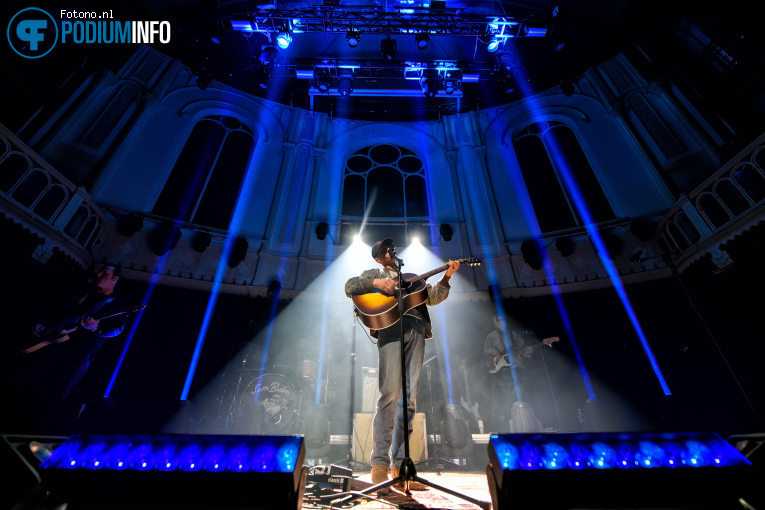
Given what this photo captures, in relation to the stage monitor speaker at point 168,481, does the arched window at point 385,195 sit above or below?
above

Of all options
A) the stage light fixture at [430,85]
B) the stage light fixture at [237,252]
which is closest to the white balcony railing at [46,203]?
the stage light fixture at [237,252]

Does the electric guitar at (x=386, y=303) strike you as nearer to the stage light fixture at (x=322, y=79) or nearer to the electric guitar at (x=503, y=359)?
the electric guitar at (x=503, y=359)

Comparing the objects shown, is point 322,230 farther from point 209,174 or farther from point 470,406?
point 470,406

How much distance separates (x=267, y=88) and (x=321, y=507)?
1198 centimetres

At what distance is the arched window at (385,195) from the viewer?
9773mm

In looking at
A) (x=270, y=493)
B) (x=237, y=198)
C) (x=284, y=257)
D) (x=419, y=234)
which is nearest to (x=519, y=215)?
(x=419, y=234)

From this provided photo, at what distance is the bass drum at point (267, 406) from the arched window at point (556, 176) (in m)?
7.80

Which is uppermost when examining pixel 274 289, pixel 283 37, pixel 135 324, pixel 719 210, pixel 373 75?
pixel 373 75

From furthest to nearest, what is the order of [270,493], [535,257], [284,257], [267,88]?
1. [267,88]
2. [284,257]
3. [535,257]
4. [270,493]

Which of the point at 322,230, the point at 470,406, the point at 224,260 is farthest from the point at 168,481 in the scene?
the point at 322,230

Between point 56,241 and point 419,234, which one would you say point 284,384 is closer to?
point 56,241

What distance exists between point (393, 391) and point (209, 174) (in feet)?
30.6

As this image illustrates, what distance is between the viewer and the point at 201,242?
24.8 ft

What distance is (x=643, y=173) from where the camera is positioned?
8.20m
